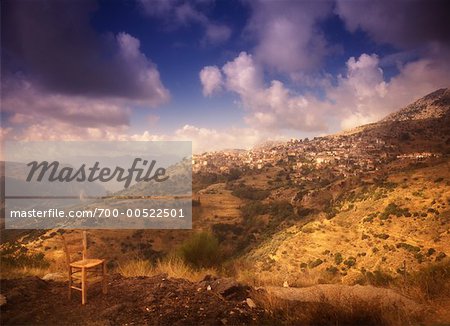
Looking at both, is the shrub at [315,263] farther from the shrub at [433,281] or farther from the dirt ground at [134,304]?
the dirt ground at [134,304]

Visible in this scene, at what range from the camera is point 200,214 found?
48375 mm

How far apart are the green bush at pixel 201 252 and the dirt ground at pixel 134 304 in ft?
11.1

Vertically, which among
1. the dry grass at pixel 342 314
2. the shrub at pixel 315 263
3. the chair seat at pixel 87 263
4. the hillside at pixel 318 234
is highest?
the chair seat at pixel 87 263

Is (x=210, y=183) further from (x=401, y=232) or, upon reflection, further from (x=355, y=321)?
(x=355, y=321)

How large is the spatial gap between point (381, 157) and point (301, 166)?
17552mm

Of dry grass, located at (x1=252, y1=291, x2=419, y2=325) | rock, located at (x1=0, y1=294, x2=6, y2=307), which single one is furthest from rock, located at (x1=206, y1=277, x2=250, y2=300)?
rock, located at (x1=0, y1=294, x2=6, y2=307)

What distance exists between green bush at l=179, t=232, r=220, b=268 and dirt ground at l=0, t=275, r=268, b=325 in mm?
3392

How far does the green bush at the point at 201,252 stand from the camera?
29.7 feet

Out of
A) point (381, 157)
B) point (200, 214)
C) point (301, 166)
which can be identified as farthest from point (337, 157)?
point (200, 214)

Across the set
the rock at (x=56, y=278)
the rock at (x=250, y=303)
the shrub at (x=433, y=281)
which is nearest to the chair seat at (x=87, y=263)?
the rock at (x=56, y=278)

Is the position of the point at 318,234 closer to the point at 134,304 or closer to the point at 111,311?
the point at 134,304

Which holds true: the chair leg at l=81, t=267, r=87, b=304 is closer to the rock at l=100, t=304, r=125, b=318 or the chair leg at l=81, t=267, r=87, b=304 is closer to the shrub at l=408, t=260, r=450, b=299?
the rock at l=100, t=304, r=125, b=318

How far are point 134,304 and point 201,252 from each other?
490 centimetres

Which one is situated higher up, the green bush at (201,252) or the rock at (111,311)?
the rock at (111,311)
